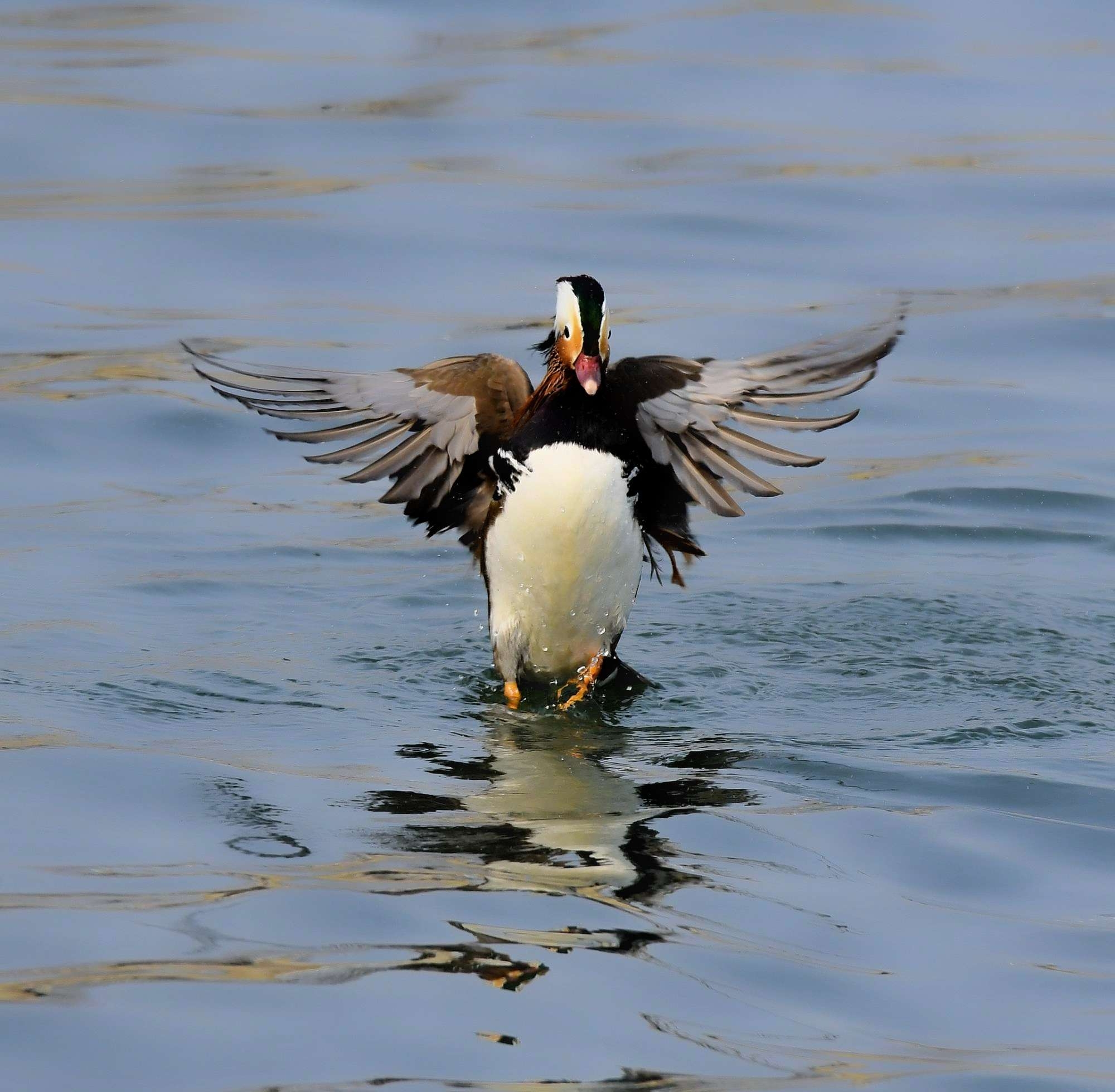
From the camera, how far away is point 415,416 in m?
7.22

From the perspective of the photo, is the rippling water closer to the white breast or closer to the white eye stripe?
the white breast

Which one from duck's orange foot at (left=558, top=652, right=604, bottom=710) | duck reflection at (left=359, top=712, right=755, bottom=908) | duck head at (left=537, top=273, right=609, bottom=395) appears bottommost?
duck reflection at (left=359, top=712, right=755, bottom=908)

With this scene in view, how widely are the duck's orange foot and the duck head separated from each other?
1.17m

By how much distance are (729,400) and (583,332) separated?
1.95 ft

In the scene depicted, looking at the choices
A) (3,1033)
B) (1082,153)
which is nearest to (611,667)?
(3,1033)

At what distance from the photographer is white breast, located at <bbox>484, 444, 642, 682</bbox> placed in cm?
714

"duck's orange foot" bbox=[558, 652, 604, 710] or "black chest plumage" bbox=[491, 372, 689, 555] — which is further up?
"black chest plumage" bbox=[491, 372, 689, 555]

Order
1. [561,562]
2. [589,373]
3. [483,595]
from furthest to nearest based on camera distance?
[483,595]
[561,562]
[589,373]

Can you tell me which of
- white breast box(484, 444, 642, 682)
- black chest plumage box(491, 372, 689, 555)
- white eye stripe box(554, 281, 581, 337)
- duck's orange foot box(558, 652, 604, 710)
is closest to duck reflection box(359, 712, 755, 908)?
duck's orange foot box(558, 652, 604, 710)

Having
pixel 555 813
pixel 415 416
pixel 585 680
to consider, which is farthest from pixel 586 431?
pixel 555 813

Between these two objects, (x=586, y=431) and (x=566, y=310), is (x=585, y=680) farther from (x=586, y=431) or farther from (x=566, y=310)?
(x=566, y=310)

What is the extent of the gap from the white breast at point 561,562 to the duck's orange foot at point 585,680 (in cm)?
3

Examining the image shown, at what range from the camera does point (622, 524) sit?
7.30m

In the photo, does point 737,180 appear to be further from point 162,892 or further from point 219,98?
point 162,892
